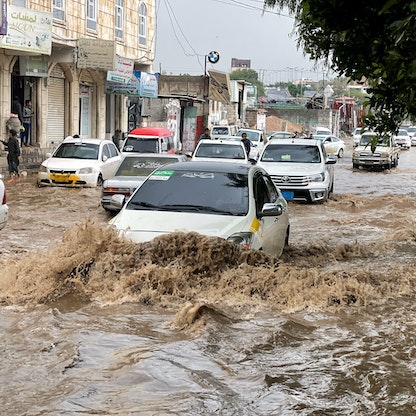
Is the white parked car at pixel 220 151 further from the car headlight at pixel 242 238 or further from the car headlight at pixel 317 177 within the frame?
the car headlight at pixel 242 238

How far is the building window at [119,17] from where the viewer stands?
113 feet

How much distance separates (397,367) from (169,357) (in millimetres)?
1867

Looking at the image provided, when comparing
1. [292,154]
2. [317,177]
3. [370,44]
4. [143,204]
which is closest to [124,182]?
[317,177]

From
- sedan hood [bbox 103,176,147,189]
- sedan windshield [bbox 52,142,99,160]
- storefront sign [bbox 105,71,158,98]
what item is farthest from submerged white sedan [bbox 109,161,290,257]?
storefront sign [bbox 105,71,158,98]

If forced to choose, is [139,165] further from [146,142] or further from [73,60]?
[73,60]

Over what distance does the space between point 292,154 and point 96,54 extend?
37.7ft

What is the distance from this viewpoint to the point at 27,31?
23859mm

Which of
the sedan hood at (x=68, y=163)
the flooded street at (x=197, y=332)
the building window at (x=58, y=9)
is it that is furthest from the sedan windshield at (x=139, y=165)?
the building window at (x=58, y=9)

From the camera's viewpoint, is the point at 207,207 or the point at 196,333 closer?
the point at 196,333

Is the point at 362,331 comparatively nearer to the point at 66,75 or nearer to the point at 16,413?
the point at 16,413

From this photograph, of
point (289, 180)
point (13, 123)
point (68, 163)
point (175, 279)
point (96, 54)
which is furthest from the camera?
point (96, 54)

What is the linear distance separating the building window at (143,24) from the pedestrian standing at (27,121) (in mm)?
10696

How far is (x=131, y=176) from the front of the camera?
16609 mm

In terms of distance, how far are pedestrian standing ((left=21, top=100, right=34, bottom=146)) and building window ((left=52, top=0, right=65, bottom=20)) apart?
11.2 ft
